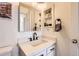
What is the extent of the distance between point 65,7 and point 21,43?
68 cm

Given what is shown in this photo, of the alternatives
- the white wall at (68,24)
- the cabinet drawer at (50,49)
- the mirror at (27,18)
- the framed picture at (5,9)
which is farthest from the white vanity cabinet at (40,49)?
the framed picture at (5,9)

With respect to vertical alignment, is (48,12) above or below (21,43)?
above

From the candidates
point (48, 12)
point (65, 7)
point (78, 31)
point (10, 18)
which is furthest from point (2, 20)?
point (78, 31)

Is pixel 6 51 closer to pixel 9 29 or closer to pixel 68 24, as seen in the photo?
pixel 9 29

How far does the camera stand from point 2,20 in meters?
0.96

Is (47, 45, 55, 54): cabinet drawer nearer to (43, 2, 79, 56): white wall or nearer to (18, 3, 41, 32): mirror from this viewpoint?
(43, 2, 79, 56): white wall

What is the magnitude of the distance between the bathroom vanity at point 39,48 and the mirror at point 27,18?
0.61 feet

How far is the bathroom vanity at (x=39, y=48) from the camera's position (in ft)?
3.42

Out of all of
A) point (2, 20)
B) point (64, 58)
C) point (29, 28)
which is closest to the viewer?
point (2, 20)

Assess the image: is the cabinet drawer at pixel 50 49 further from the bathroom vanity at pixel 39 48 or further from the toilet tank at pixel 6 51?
the toilet tank at pixel 6 51

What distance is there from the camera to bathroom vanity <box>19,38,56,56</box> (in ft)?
3.42

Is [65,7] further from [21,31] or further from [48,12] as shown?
[21,31]

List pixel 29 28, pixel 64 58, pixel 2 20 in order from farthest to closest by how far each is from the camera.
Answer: pixel 29 28 < pixel 64 58 < pixel 2 20

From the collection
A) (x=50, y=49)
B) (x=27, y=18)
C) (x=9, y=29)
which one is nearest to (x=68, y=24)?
(x=50, y=49)
